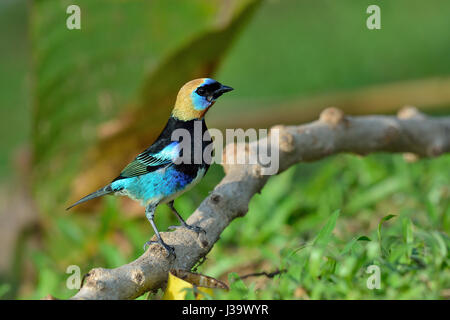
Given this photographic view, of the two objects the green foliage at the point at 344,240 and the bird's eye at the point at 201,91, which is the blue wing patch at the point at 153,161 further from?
the green foliage at the point at 344,240

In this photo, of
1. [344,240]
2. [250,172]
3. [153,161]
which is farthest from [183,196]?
[153,161]

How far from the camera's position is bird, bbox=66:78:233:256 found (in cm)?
206

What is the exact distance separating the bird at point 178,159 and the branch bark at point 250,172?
7 centimetres

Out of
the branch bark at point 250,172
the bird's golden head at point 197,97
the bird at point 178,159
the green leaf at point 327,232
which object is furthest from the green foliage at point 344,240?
the bird's golden head at point 197,97

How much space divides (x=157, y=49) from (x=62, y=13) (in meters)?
0.70

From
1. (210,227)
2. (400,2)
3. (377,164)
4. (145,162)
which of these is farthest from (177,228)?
(400,2)

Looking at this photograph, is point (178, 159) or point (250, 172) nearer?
point (178, 159)

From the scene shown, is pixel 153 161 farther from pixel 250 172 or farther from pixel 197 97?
pixel 250 172

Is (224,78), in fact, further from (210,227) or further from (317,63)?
(210,227)

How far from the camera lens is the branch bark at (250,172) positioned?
1810mm

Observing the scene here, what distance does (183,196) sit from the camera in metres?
4.10

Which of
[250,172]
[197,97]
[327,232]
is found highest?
[197,97]

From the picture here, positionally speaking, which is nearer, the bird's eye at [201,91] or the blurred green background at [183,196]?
the bird's eye at [201,91]

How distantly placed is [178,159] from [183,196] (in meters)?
2.07
